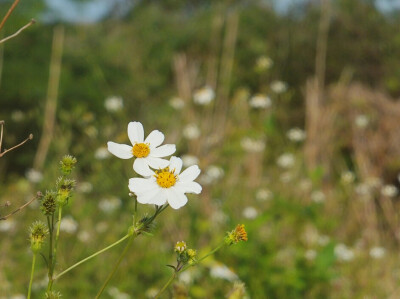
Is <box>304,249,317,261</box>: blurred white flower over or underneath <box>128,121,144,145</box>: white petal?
over

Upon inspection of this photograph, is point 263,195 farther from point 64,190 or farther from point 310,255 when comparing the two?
point 64,190

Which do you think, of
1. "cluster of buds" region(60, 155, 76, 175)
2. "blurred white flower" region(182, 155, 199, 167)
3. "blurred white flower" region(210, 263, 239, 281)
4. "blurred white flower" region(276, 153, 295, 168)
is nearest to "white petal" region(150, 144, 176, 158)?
"cluster of buds" region(60, 155, 76, 175)

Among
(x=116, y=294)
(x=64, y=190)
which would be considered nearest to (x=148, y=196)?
(x=64, y=190)

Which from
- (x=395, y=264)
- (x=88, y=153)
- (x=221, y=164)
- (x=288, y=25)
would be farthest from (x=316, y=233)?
(x=288, y=25)

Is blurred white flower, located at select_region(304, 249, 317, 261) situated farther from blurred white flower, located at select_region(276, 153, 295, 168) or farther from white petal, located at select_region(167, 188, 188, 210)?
white petal, located at select_region(167, 188, 188, 210)

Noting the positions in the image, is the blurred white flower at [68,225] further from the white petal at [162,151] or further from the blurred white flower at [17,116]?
the white petal at [162,151]

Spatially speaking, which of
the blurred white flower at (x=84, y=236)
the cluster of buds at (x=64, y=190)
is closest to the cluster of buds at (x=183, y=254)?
the cluster of buds at (x=64, y=190)

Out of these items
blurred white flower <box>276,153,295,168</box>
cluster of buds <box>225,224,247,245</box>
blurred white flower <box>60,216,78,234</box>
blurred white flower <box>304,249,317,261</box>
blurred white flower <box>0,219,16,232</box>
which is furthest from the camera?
blurred white flower <box>276,153,295,168</box>

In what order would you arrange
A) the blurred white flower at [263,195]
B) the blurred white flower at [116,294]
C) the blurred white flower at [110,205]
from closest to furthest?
the blurred white flower at [116,294] < the blurred white flower at [263,195] < the blurred white flower at [110,205]
